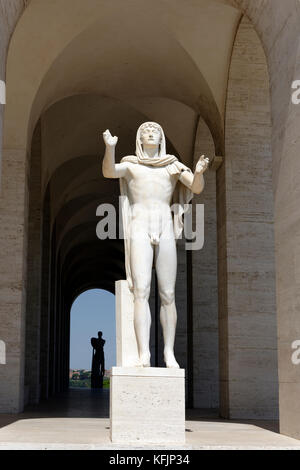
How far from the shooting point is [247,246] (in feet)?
44.8

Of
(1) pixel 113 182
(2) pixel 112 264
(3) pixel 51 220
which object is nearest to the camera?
(3) pixel 51 220

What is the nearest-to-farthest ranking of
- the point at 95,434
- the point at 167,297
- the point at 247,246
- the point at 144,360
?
the point at 144,360, the point at 167,297, the point at 95,434, the point at 247,246

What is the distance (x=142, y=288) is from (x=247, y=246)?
20.6ft

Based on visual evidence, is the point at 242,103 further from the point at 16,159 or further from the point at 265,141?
the point at 16,159

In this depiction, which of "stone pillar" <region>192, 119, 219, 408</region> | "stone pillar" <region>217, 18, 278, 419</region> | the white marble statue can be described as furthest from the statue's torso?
"stone pillar" <region>192, 119, 219, 408</region>

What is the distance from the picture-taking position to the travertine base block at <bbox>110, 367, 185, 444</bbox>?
727 cm

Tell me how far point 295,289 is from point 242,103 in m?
6.27

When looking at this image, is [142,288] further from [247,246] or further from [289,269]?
[247,246]

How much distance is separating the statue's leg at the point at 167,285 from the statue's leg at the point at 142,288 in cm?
14

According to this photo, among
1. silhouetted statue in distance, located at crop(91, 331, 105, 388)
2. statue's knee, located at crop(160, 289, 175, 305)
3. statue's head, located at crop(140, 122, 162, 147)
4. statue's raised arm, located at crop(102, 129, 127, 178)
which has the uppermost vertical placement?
statue's head, located at crop(140, 122, 162, 147)

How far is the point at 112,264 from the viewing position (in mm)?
38094

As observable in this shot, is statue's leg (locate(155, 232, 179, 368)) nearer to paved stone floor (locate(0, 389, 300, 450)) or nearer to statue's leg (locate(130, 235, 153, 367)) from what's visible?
statue's leg (locate(130, 235, 153, 367))

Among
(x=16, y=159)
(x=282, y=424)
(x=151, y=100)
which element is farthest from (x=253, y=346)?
(x=151, y=100)

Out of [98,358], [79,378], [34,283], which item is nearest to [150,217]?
[34,283]
